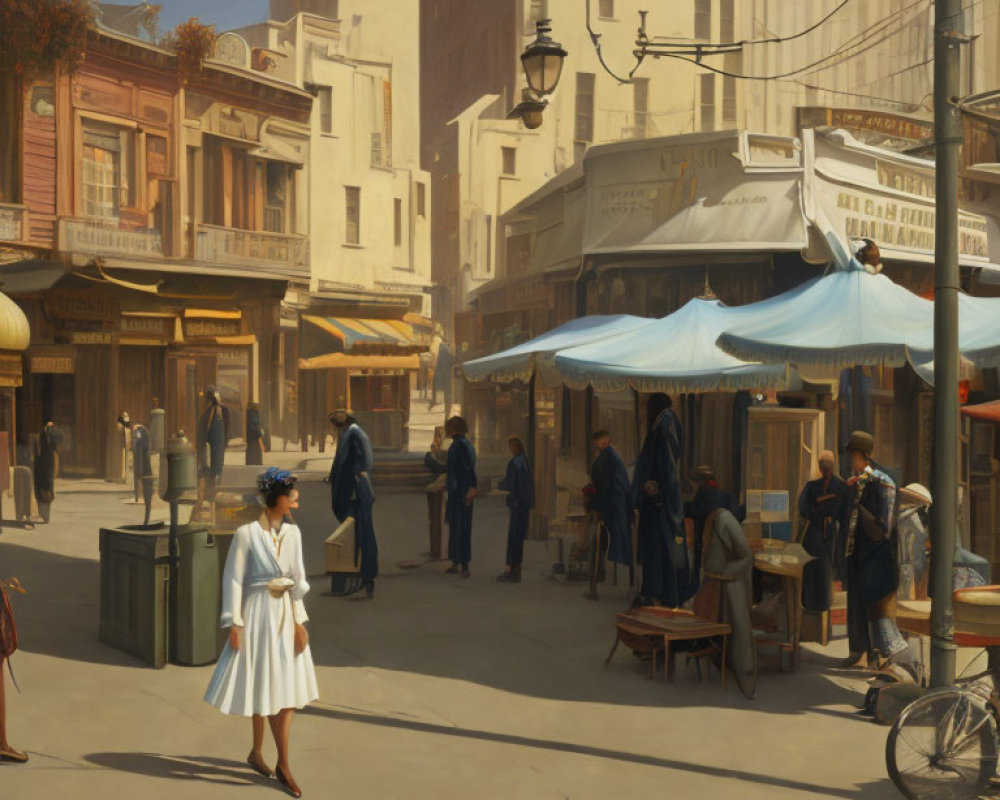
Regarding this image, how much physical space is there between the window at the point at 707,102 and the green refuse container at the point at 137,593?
1627 inches

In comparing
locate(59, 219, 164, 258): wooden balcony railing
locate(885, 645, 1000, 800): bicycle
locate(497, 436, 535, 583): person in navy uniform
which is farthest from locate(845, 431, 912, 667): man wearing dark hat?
locate(59, 219, 164, 258): wooden balcony railing

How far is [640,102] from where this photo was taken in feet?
163

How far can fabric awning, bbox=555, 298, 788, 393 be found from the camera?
1241cm

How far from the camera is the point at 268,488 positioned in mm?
7301

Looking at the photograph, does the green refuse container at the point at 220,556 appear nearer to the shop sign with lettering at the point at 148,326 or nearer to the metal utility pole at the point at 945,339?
the metal utility pole at the point at 945,339

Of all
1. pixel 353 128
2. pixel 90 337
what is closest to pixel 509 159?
pixel 353 128

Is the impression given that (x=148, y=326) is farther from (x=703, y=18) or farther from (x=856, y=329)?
(x=703, y=18)

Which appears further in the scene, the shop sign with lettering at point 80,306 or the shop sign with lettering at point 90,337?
the shop sign with lettering at point 90,337

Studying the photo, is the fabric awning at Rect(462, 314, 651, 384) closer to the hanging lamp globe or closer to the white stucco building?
the hanging lamp globe

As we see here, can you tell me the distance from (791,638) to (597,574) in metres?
4.39

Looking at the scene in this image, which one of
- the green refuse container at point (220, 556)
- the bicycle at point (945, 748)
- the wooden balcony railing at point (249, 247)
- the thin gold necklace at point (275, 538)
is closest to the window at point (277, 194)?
the wooden balcony railing at point (249, 247)

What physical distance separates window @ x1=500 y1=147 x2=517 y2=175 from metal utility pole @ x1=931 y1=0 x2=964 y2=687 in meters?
46.0

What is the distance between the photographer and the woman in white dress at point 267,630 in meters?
7.07

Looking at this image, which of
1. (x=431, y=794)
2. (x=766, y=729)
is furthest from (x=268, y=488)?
(x=766, y=729)
